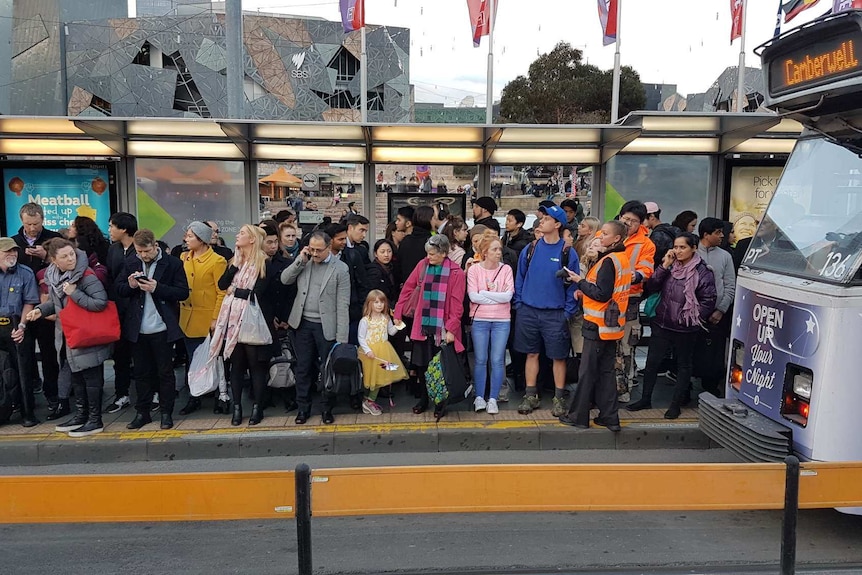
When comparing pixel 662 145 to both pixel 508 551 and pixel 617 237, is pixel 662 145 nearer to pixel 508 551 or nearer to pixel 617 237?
pixel 617 237

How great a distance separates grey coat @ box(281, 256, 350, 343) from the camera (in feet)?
19.6

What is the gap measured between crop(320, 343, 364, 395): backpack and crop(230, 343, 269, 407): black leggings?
586 mm

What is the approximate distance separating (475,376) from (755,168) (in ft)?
21.5

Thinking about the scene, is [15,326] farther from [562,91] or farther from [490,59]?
[562,91]

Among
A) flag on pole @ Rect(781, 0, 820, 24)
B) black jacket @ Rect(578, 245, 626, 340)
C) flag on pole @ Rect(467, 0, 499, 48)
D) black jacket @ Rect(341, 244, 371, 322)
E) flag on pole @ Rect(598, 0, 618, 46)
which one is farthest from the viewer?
flag on pole @ Rect(467, 0, 499, 48)

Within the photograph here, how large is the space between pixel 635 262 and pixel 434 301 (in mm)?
1882

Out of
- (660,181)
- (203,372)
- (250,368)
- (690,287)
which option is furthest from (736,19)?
(203,372)

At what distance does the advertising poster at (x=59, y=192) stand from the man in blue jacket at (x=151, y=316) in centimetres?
470

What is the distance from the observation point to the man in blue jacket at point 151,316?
573cm

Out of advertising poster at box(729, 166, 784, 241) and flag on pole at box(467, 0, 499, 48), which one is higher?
flag on pole at box(467, 0, 499, 48)

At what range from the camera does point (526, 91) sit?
36.9 metres

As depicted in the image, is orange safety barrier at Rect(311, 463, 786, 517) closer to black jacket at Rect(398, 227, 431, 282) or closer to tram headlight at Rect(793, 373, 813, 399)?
tram headlight at Rect(793, 373, 813, 399)

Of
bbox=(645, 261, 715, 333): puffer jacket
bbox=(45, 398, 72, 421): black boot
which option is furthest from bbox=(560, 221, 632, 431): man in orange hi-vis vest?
bbox=(45, 398, 72, 421): black boot

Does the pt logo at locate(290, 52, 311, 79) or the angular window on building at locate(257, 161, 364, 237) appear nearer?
the angular window on building at locate(257, 161, 364, 237)
